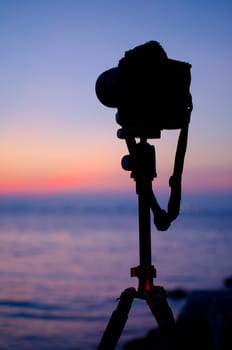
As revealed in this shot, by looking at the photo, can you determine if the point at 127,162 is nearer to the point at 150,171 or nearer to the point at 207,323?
the point at 150,171

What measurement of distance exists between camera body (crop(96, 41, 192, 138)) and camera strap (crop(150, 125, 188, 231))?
0.32ft

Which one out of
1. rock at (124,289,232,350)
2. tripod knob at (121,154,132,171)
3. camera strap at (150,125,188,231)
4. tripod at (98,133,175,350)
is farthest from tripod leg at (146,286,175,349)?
rock at (124,289,232,350)

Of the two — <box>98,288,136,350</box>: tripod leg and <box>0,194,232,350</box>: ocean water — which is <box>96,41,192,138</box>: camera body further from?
<box>0,194,232,350</box>: ocean water

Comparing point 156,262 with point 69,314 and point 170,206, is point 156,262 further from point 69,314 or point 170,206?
point 170,206

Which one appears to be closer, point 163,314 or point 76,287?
point 163,314

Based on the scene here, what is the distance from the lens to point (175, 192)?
257cm

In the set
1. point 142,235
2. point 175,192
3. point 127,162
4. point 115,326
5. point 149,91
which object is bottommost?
point 115,326

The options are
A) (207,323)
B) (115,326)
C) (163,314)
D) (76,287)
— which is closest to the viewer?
(163,314)

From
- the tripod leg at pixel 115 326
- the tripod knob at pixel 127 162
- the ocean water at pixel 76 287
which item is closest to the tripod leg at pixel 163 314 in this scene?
the tripod leg at pixel 115 326

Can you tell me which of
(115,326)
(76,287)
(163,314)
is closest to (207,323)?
(115,326)

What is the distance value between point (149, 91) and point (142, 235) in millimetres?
714

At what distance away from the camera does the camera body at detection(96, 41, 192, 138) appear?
2.50 metres

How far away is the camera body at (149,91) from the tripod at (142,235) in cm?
10

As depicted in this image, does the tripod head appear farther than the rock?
No
